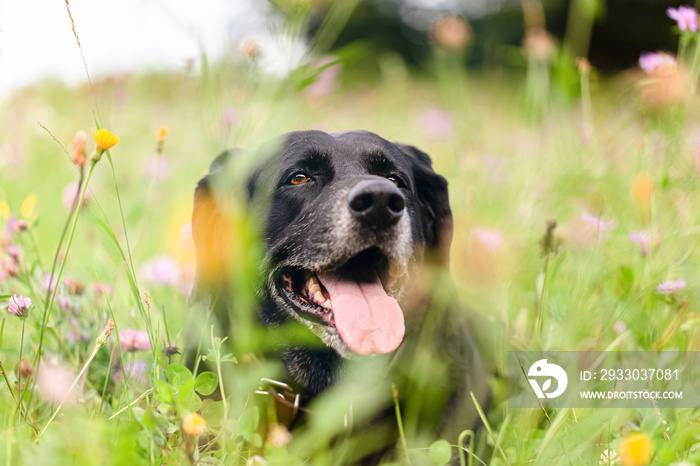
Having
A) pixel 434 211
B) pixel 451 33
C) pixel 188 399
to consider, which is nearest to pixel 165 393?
pixel 188 399

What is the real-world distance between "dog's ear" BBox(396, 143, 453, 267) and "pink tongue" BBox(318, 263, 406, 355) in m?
0.49

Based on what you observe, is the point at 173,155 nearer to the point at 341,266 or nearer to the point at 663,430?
the point at 341,266

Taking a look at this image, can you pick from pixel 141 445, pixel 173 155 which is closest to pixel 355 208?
pixel 141 445

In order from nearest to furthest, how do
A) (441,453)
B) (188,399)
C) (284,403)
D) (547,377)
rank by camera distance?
(188,399), (441,453), (547,377), (284,403)

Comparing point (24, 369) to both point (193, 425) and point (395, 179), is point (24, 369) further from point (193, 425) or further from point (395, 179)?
point (395, 179)

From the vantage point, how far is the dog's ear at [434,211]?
242 cm

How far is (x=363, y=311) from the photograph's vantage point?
1.83 metres

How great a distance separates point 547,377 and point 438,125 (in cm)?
399

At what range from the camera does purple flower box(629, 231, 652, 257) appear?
2.08m

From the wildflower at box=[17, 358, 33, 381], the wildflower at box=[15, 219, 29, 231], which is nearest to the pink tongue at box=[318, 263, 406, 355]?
the wildflower at box=[17, 358, 33, 381]

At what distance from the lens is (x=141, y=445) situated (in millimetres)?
1268

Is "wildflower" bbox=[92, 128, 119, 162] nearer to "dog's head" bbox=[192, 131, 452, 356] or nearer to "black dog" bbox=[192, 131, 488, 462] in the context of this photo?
"black dog" bbox=[192, 131, 488, 462]

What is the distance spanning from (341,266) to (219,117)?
0.79 m

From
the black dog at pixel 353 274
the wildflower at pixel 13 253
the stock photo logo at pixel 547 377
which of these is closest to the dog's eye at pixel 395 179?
the black dog at pixel 353 274
